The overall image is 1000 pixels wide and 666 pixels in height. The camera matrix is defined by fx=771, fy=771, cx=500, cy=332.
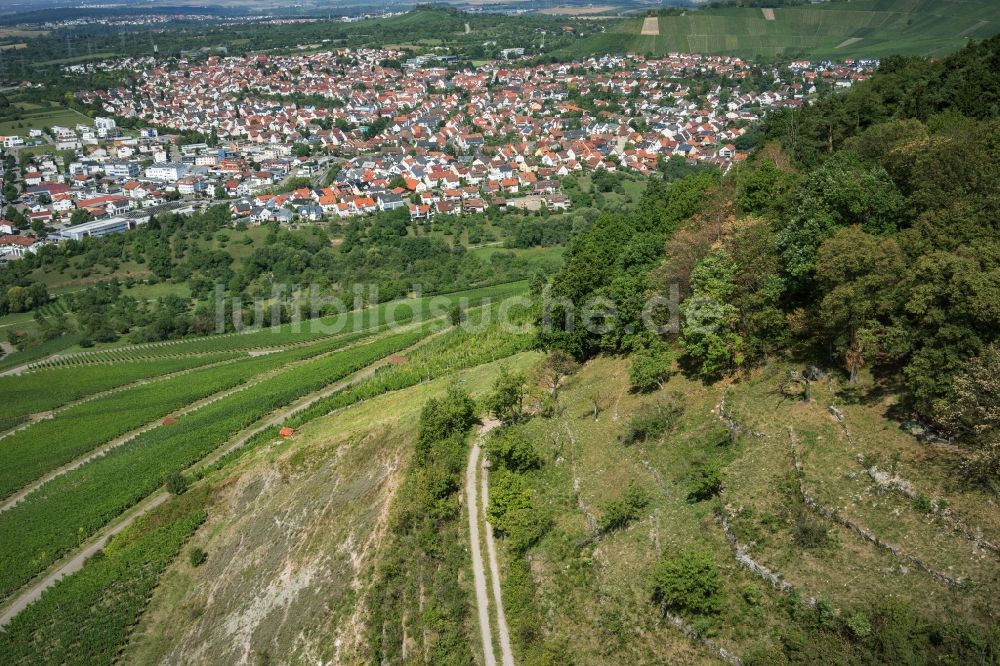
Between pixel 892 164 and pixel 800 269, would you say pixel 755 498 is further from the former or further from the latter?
pixel 892 164

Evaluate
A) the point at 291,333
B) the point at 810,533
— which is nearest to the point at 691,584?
the point at 810,533

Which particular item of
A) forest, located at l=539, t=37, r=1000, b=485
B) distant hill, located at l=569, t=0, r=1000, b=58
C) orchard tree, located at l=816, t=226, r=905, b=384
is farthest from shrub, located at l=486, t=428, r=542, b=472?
distant hill, located at l=569, t=0, r=1000, b=58

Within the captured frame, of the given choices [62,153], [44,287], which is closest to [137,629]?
[44,287]

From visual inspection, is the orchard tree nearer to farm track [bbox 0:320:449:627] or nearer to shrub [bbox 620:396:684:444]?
shrub [bbox 620:396:684:444]

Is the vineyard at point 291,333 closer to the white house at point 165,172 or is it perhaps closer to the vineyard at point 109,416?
the vineyard at point 109,416

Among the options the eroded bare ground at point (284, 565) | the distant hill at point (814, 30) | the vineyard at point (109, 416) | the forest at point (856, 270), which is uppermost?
the distant hill at point (814, 30)

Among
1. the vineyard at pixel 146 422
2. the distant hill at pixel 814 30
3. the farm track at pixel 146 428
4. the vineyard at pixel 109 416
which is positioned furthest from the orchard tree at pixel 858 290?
the distant hill at pixel 814 30

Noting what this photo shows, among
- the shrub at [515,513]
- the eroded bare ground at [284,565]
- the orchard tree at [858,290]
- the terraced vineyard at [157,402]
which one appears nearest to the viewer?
the orchard tree at [858,290]
